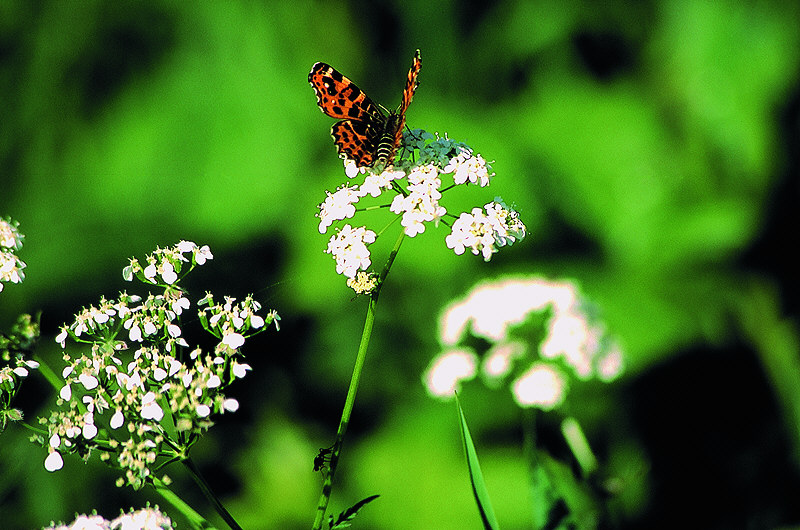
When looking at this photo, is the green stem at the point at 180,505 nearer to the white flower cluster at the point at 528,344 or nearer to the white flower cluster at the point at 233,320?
the white flower cluster at the point at 233,320

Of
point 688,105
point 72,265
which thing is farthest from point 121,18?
point 688,105

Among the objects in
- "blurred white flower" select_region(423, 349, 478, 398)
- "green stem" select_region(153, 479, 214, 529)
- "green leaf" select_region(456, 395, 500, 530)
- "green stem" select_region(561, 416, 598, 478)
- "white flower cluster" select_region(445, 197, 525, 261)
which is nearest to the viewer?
"green stem" select_region(153, 479, 214, 529)

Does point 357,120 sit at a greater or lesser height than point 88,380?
greater

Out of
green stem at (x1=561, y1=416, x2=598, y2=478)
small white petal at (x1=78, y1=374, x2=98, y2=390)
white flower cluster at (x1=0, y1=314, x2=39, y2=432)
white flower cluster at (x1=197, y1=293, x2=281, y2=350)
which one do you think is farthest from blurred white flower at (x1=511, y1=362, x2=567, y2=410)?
white flower cluster at (x1=0, y1=314, x2=39, y2=432)

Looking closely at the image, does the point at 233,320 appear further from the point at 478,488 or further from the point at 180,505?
the point at 478,488

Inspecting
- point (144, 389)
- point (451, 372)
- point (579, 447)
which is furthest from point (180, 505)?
point (451, 372)

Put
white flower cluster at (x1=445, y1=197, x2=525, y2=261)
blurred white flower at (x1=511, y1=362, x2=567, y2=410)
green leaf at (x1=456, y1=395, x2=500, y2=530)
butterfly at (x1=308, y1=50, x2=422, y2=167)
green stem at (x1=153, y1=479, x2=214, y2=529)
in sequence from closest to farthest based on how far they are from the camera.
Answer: green stem at (x1=153, y1=479, x2=214, y2=529) → green leaf at (x1=456, y1=395, x2=500, y2=530) → white flower cluster at (x1=445, y1=197, x2=525, y2=261) → butterfly at (x1=308, y1=50, x2=422, y2=167) → blurred white flower at (x1=511, y1=362, x2=567, y2=410)

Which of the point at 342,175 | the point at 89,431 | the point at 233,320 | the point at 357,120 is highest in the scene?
the point at 342,175

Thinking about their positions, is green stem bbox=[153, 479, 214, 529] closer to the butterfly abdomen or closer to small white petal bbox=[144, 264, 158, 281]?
small white petal bbox=[144, 264, 158, 281]
